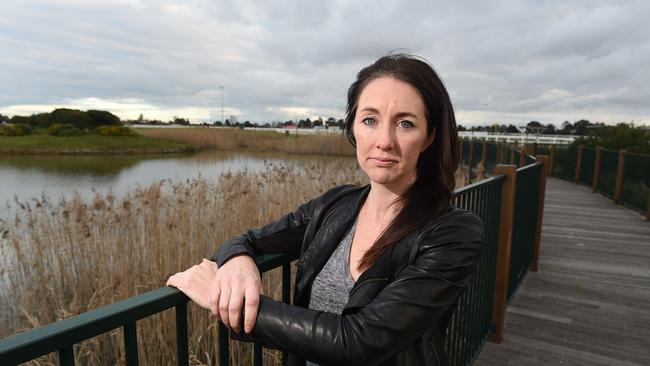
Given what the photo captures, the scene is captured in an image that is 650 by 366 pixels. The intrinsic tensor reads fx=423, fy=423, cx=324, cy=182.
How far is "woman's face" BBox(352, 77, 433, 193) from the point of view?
1254 millimetres

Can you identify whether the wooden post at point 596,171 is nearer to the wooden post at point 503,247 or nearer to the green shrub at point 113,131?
the wooden post at point 503,247

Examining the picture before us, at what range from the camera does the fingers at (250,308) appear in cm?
100

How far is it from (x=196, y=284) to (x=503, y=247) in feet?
8.94

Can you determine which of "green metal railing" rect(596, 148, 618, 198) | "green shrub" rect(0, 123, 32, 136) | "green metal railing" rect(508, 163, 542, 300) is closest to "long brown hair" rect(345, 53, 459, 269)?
"green metal railing" rect(508, 163, 542, 300)

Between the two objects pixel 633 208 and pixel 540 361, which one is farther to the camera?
pixel 633 208

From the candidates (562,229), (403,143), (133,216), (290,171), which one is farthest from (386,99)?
(290,171)

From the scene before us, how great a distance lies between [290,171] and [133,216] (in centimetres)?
388

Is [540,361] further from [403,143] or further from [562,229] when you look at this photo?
[562,229]

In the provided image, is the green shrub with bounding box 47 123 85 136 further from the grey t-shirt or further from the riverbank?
the grey t-shirt

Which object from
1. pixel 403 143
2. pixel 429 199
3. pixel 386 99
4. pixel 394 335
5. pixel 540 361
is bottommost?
pixel 540 361

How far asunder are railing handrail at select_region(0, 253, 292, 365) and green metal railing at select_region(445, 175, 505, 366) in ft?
5.30

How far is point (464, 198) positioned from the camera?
2252 millimetres

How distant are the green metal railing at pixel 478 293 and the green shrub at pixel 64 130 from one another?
31.5 meters

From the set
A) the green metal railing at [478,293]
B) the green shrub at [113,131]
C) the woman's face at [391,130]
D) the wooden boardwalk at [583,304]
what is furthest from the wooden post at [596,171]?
the green shrub at [113,131]
